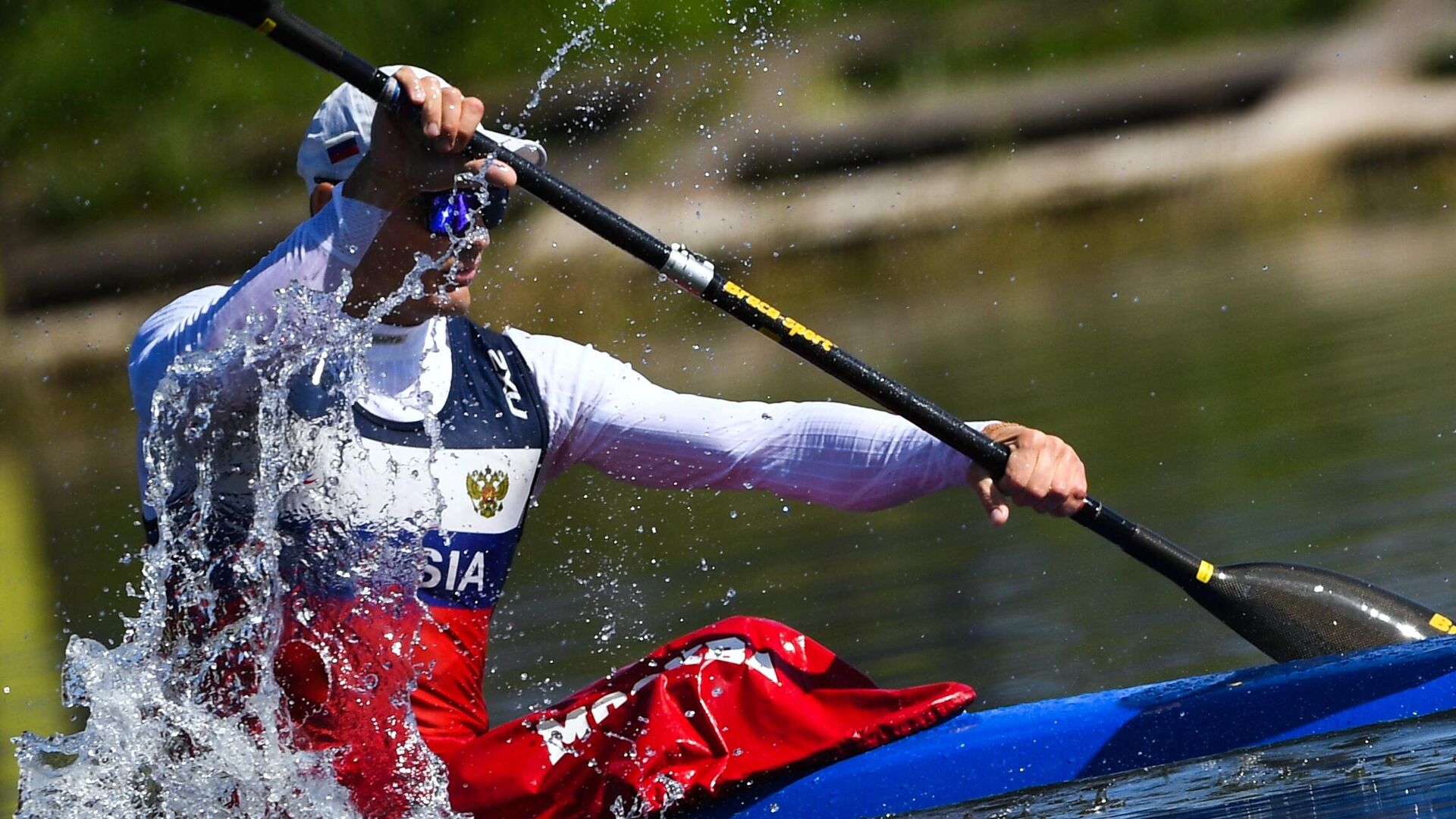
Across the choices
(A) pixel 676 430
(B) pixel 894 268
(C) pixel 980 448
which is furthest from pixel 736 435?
(B) pixel 894 268

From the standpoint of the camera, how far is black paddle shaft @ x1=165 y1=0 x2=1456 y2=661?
107 inches

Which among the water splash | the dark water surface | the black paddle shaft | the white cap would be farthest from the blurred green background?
the water splash

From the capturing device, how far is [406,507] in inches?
112

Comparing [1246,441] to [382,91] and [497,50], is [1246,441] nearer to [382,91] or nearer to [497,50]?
[382,91]

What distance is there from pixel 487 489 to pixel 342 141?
615 mm

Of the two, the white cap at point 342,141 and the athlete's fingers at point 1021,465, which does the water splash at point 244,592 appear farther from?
the athlete's fingers at point 1021,465

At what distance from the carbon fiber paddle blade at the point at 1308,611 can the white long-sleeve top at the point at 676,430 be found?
639mm

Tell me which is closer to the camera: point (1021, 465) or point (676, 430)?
point (1021, 465)

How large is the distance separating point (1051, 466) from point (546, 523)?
4454 mm

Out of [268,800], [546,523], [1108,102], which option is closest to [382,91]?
[268,800]

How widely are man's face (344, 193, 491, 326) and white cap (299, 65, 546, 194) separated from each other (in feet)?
0.63

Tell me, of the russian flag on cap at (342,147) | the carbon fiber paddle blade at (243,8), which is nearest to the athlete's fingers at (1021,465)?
the russian flag on cap at (342,147)

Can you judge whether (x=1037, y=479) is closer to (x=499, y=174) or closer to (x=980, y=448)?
(x=980, y=448)

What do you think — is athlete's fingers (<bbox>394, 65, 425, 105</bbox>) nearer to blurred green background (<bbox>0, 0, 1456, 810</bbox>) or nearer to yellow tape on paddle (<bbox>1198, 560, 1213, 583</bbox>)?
blurred green background (<bbox>0, 0, 1456, 810</bbox>)
